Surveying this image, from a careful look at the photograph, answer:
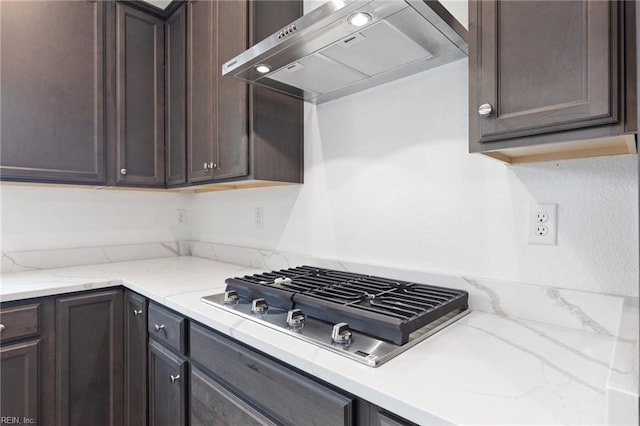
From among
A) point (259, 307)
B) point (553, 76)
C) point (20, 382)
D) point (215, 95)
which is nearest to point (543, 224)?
point (553, 76)

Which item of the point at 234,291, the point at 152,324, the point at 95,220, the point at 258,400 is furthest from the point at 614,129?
the point at 95,220

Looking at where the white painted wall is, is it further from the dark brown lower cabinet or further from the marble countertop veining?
the dark brown lower cabinet

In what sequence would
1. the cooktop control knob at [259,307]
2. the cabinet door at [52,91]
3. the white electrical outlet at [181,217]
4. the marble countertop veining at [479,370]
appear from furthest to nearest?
the white electrical outlet at [181,217]
the cabinet door at [52,91]
the cooktop control knob at [259,307]
the marble countertop veining at [479,370]

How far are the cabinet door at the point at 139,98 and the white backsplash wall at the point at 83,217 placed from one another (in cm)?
35

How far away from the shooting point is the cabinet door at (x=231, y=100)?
Result: 1.54 metres

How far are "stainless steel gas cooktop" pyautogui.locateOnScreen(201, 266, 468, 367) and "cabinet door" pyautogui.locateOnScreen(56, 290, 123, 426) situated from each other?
72 cm

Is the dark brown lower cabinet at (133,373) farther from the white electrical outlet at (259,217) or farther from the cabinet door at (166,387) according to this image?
the white electrical outlet at (259,217)

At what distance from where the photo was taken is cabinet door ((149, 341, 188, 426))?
1247 mm

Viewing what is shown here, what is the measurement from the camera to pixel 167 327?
1316 millimetres

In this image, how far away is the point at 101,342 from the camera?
163 centimetres

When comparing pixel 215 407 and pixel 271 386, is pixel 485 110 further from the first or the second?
pixel 215 407

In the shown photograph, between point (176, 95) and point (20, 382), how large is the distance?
1.59 metres

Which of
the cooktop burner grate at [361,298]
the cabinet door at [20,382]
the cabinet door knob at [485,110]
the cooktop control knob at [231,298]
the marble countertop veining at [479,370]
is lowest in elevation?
the cabinet door at [20,382]

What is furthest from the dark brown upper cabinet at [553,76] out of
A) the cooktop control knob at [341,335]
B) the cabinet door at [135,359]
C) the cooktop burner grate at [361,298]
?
the cabinet door at [135,359]
